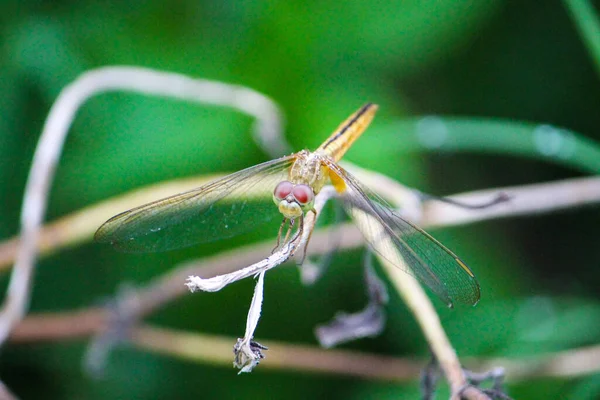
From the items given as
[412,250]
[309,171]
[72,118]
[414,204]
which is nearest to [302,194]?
[309,171]

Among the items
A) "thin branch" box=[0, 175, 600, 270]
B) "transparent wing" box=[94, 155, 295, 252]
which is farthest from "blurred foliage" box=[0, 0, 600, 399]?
"transparent wing" box=[94, 155, 295, 252]

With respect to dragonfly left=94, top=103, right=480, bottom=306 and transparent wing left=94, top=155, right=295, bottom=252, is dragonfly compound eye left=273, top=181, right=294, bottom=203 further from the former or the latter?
transparent wing left=94, top=155, right=295, bottom=252

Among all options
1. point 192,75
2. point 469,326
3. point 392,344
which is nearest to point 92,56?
point 192,75

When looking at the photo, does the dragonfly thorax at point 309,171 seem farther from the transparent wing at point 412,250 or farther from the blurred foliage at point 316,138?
the blurred foliage at point 316,138

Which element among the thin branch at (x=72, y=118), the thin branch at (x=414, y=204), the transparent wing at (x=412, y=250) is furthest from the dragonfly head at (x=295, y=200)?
the thin branch at (x=72, y=118)

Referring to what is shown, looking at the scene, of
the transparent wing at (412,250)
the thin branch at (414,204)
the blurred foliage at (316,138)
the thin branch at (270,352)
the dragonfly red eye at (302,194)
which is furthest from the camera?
the blurred foliage at (316,138)

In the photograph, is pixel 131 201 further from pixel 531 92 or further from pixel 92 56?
pixel 531 92

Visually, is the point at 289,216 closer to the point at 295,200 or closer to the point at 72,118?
the point at 295,200

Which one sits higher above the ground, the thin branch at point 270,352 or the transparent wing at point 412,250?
the thin branch at point 270,352
